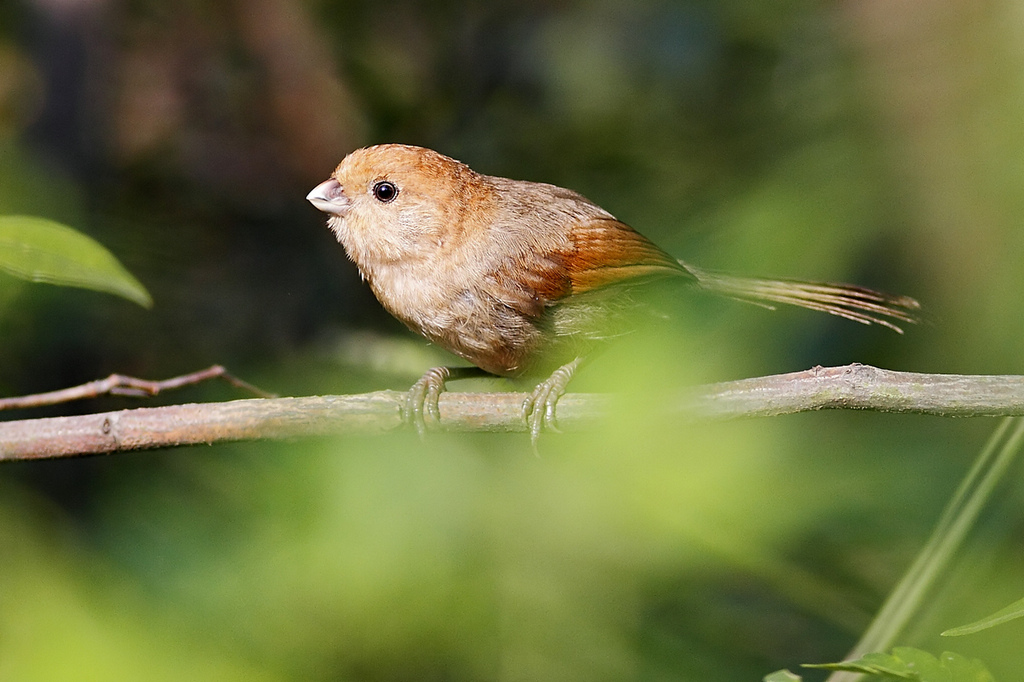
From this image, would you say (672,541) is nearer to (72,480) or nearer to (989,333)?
(989,333)

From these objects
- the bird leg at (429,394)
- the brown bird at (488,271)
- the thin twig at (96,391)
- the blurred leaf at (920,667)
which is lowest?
the blurred leaf at (920,667)

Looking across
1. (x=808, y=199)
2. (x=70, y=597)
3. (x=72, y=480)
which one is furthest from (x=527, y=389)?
(x=72, y=480)

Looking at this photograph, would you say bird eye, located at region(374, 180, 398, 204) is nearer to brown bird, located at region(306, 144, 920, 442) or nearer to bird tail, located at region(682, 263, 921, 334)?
brown bird, located at region(306, 144, 920, 442)

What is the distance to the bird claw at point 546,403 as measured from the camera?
199 centimetres

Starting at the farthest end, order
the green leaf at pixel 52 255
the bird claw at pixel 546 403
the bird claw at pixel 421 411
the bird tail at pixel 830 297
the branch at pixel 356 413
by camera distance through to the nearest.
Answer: the bird tail at pixel 830 297 → the bird claw at pixel 546 403 → the bird claw at pixel 421 411 → the branch at pixel 356 413 → the green leaf at pixel 52 255

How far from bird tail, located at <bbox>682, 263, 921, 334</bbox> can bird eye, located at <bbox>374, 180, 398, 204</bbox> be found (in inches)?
32.5

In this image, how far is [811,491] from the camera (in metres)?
1.50

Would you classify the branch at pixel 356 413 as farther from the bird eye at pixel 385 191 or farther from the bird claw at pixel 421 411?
the bird eye at pixel 385 191

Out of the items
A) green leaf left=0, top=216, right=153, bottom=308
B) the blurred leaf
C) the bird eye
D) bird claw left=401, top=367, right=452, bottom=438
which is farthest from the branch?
the bird eye

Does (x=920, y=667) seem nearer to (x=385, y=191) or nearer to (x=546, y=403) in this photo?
(x=546, y=403)

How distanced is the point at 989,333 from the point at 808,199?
0.36m

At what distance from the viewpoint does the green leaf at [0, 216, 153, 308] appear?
1360 mm

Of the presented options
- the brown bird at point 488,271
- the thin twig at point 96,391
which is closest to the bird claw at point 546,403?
the brown bird at point 488,271

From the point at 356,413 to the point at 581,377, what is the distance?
0.85 metres
